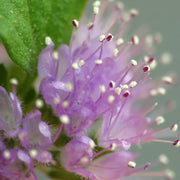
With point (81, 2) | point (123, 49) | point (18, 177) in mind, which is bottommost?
point (18, 177)

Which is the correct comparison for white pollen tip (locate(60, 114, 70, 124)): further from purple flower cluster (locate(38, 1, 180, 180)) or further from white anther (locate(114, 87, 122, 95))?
white anther (locate(114, 87, 122, 95))

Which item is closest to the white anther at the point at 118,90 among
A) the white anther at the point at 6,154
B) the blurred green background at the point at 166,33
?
the white anther at the point at 6,154

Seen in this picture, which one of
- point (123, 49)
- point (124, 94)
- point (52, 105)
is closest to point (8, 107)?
point (52, 105)

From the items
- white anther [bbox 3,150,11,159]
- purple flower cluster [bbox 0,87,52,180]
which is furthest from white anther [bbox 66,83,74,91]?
white anther [bbox 3,150,11,159]

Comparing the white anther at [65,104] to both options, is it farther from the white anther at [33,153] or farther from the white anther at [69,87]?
the white anther at [33,153]

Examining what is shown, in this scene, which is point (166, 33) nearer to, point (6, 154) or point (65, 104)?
point (65, 104)

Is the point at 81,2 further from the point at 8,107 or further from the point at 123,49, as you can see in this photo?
the point at 8,107

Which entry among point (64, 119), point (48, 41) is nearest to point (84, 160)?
point (64, 119)
